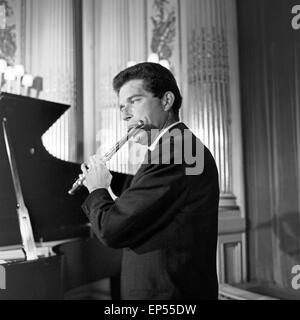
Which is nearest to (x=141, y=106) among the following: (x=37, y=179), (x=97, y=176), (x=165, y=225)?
(x=97, y=176)

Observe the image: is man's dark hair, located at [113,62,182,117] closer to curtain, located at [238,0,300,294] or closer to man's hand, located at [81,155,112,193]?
man's hand, located at [81,155,112,193]

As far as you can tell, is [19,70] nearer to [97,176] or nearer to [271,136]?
[271,136]

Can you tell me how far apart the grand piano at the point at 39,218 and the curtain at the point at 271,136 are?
124 cm

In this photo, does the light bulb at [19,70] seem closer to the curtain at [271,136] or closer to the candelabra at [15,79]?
the candelabra at [15,79]

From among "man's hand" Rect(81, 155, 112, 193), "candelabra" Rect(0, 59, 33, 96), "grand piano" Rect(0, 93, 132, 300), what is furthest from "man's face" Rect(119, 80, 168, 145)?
"candelabra" Rect(0, 59, 33, 96)

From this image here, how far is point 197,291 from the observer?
3.41 ft

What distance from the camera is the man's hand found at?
3.47 ft

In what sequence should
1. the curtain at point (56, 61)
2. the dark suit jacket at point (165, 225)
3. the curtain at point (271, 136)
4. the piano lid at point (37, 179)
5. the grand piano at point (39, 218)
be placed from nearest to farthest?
the dark suit jacket at point (165, 225), the grand piano at point (39, 218), the piano lid at point (37, 179), the curtain at point (271, 136), the curtain at point (56, 61)

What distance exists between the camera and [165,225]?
3.19 feet

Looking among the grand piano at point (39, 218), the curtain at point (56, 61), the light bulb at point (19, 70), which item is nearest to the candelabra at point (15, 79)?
the light bulb at point (19, 70)

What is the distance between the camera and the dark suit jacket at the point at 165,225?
3.07 ft

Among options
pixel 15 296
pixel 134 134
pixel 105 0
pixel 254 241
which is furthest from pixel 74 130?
pixel 134 134

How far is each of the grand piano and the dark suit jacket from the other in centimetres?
57

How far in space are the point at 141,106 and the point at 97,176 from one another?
244 mm
